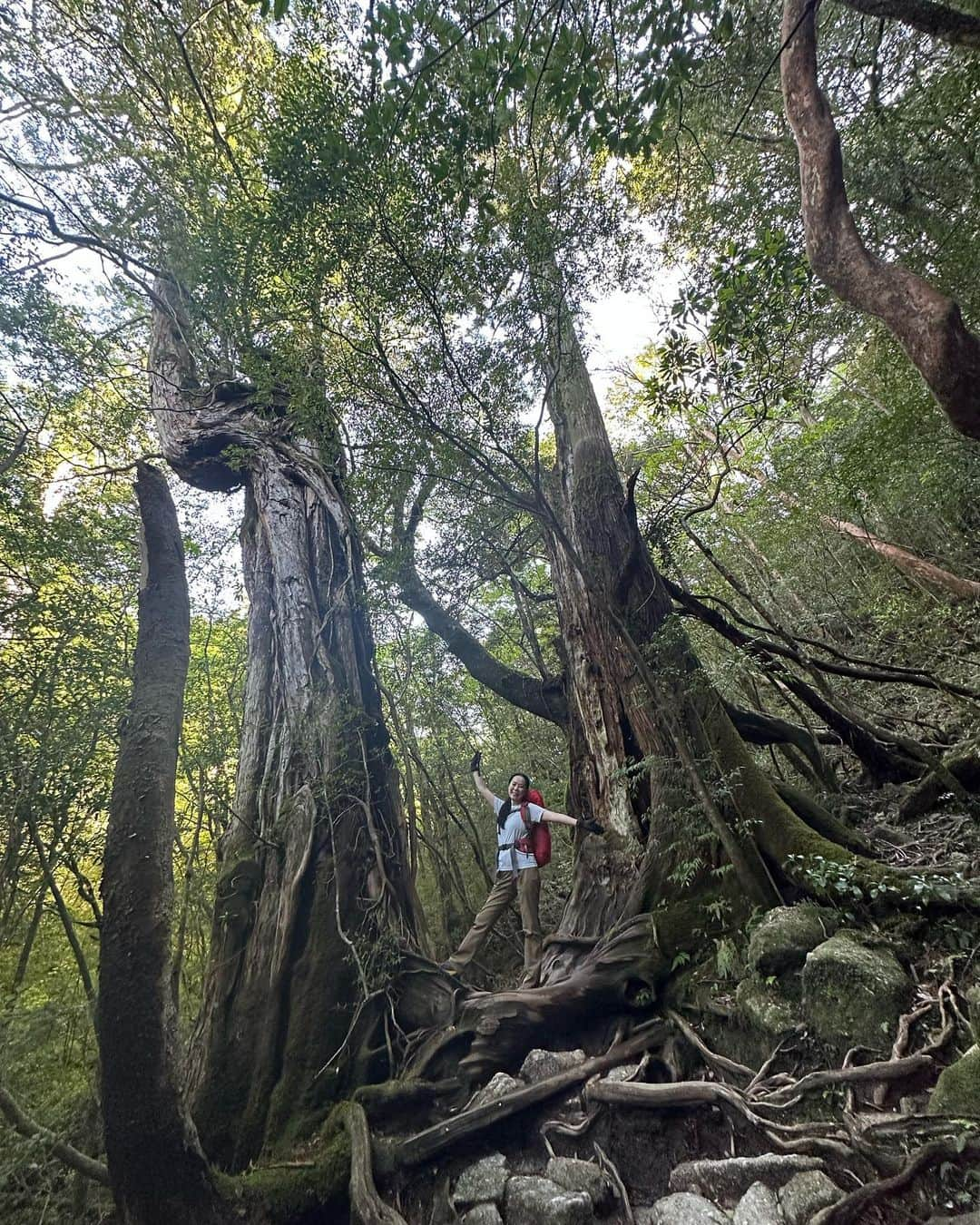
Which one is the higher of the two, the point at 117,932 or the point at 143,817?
the point at 143,817

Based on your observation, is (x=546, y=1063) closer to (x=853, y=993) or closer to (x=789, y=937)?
(x=789, y=937)

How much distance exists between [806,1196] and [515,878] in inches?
120

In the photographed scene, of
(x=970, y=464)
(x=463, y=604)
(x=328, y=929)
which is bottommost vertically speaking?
(x=328, y=929)

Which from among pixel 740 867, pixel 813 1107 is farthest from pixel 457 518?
pixel 813 1107

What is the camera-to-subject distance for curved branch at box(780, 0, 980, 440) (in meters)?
2.83

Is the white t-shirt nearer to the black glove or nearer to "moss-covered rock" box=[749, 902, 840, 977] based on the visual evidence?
the black glove

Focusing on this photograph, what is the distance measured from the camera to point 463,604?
7176 mm

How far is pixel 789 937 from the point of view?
264 centimetres

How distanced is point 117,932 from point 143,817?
423 mm

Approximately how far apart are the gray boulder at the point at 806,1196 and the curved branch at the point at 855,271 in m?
3.46

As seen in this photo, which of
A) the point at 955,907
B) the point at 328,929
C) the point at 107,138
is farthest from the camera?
the point at 107,138

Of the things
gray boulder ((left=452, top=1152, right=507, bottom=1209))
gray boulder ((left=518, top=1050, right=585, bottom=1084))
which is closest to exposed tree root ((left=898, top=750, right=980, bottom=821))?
gray boulder ((left=518, top=1050, right=585, bottom=1084))

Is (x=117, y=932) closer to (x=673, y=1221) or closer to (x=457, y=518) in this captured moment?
(x=673, y=1221)

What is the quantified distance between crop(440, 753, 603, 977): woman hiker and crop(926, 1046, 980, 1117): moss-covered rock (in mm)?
2570
